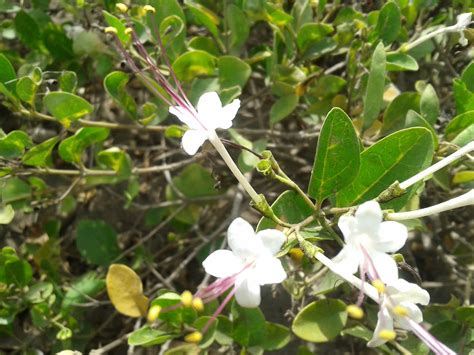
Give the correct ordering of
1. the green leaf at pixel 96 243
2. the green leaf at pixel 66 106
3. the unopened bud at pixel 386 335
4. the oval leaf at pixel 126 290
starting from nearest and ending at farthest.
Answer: the unopened bud at pixel 386 335 → the green leaf at pixel 66 106 → the oval leaf at pixel 126 290 → the green leaf at pixel 96 243

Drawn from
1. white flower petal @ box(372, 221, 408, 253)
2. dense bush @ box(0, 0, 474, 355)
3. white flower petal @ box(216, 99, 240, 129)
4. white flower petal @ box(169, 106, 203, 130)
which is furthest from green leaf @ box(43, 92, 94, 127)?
white flower petal @ box(372, 221, 408, 253)

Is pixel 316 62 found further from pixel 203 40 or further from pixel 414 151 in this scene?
pixel 414 151

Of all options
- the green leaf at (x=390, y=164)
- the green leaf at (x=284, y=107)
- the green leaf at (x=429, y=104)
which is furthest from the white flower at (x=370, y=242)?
the green leaf at (x=284, y=107)

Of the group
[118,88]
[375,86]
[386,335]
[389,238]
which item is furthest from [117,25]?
[386,335]

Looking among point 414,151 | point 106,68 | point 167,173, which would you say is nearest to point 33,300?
point 167,173

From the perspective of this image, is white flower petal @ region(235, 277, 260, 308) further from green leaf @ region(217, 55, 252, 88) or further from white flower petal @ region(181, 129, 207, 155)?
green leaf @ region(217, 55, 252, 88)

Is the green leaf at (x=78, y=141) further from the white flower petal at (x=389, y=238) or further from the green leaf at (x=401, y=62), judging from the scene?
the white flower petal at (x=389, y=238)
